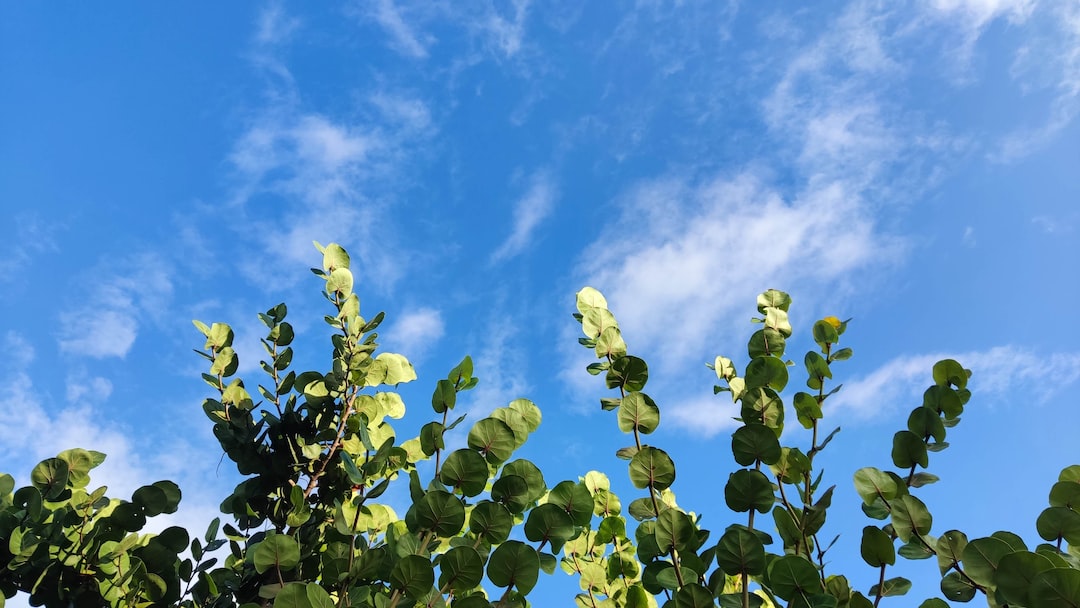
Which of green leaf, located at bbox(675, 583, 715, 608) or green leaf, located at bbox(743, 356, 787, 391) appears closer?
green leaf, located at bbox(675, 583, 715, 608)

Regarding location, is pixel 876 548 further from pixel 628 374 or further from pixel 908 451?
pixel 628 374

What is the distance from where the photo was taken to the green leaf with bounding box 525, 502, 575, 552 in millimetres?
1579

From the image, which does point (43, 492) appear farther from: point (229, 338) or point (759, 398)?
point (759, 398)

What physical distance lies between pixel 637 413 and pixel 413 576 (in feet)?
2.18

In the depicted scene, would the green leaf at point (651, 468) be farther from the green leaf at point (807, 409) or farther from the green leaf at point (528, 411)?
the green leaf at point (807, 409)

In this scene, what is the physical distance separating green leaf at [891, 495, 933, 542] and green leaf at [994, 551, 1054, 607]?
251 mm

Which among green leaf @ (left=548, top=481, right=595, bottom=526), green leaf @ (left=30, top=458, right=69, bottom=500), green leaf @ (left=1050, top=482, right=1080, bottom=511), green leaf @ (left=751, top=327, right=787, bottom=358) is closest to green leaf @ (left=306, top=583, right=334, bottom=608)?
green leaf @ (left=548, top=481, right=595, bottom=526)

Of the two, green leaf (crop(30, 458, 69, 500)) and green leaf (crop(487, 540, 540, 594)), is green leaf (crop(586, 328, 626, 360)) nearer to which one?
green leaf (crop(487, 540, 540, 594))

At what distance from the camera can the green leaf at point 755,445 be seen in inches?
63.3

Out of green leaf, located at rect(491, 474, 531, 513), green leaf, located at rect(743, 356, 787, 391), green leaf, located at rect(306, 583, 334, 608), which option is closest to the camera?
green leaf, located at rect(306, 583, 334, 608)

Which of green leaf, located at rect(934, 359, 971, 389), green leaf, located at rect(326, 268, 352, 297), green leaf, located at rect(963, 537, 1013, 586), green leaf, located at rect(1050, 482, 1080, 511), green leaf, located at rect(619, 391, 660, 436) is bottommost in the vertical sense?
green leaf, located at rect(963, 537, 1013, 586)

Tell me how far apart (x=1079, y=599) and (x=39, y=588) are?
241 centimetres

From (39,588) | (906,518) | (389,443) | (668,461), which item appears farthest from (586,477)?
(39,588)

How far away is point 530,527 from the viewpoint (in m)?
1.60
